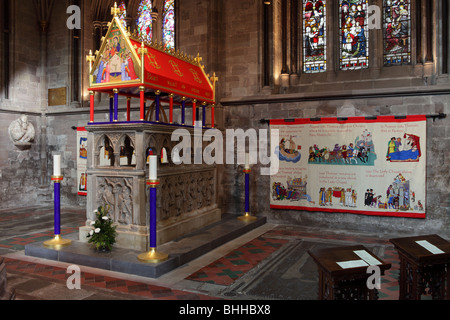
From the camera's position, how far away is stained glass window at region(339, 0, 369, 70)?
300 inches

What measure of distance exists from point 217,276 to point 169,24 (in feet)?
23.5

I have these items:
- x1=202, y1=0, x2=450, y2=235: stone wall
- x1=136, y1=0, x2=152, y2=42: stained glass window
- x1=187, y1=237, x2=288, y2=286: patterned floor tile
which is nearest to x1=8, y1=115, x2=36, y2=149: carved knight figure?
x1=136, y1=0, x2=152, y2=42: stained glass window

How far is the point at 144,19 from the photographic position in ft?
32.9

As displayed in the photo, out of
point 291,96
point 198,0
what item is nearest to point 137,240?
point 291,96

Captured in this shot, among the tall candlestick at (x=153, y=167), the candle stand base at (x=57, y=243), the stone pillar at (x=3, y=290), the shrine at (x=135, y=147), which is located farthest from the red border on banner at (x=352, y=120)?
the stone pillar at (x=3, y=290)

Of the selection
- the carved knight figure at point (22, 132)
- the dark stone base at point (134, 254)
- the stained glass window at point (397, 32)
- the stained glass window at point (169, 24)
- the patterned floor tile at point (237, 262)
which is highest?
the stained glass window at point (169, 24)

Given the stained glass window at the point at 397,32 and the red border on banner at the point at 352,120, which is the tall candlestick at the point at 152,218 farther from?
the stained glass window at the point at 397,32

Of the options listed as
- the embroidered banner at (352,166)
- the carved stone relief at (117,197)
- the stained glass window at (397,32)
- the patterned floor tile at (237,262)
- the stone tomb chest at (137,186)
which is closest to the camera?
the patterned floor tile at (237,262)

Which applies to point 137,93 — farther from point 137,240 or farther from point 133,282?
point 133,282

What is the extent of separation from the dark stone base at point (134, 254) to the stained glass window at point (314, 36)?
4.32 metres

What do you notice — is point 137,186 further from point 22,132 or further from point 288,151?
point 22,132

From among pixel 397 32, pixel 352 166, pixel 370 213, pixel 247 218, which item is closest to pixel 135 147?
pixel 247 218

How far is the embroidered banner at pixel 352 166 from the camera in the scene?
264 inches

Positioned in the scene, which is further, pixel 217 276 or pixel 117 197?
pixel 117 197
